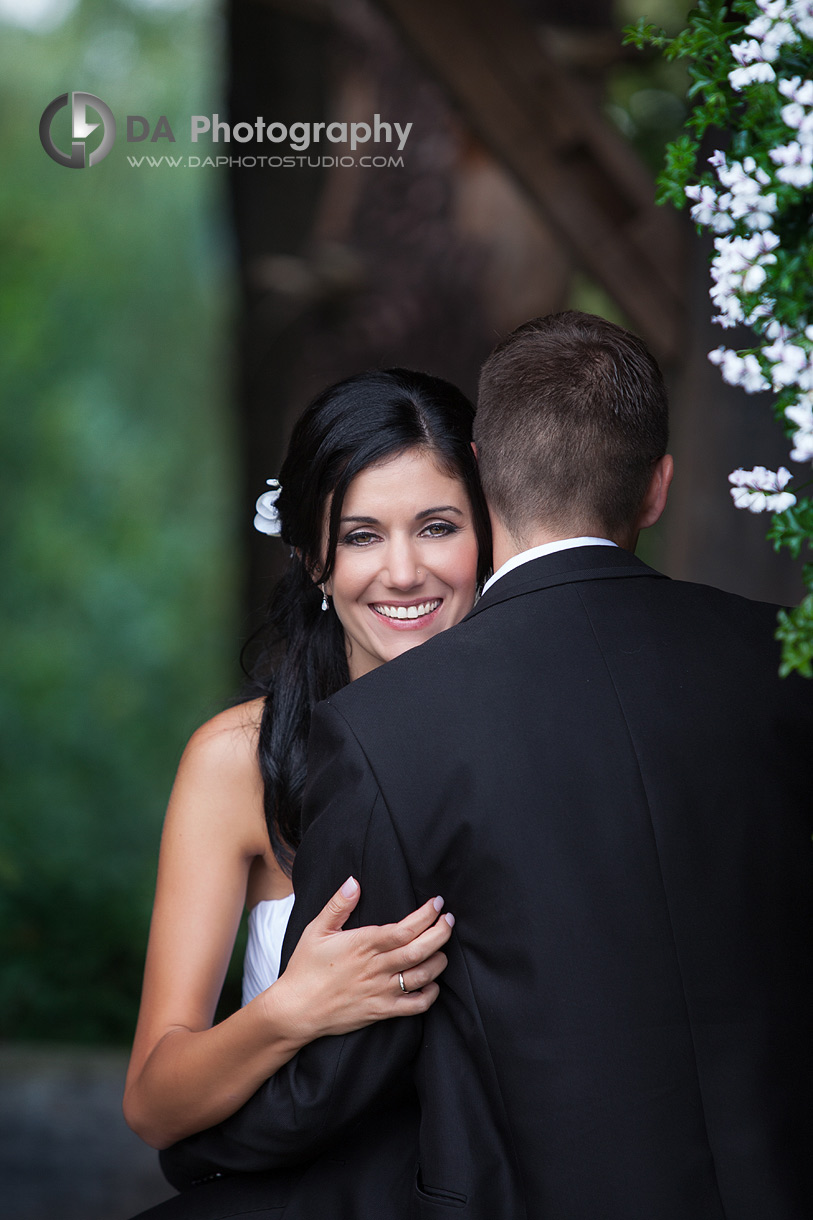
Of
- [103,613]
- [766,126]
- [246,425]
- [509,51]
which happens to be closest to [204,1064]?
[766,126]

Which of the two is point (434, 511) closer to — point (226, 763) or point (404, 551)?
point (404, 551)

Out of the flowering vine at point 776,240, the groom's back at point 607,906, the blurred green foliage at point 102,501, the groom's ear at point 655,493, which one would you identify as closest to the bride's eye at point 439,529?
the groom's ear at point 655,493

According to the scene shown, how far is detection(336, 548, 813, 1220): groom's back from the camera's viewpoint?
166 cm

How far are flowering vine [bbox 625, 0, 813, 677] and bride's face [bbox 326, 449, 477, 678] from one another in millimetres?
1214

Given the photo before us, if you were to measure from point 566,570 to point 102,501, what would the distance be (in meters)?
12.6

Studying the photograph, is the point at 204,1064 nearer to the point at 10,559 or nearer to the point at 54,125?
the point at 54,125

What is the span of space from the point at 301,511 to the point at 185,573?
11796 millimetres

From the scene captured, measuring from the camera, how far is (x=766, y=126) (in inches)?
51.8

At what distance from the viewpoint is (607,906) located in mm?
1656

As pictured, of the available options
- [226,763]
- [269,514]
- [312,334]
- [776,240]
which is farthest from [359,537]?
[312,334]

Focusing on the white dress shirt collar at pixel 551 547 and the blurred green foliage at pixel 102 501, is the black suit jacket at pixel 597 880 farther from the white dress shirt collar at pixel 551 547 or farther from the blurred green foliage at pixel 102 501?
the blurred green foliage at pixel 102 501

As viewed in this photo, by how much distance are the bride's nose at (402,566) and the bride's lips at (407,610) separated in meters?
0.06

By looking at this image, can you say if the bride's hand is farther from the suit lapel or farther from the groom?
the suit lapel

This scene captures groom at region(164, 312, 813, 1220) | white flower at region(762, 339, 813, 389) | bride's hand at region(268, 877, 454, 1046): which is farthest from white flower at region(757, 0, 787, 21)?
bride's hand at region(268, 877, 454, 1046)
